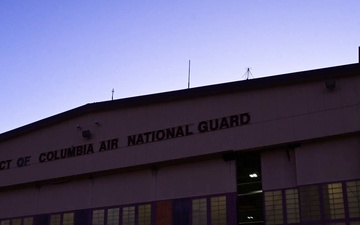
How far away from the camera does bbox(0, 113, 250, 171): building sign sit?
29859 mm

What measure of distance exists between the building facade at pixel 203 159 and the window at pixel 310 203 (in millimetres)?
49

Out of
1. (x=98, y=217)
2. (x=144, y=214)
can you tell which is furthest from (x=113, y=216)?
(x=144, y=214)

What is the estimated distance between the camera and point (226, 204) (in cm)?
2894

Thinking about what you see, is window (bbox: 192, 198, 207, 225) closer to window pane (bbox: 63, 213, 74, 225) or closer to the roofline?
the roofline

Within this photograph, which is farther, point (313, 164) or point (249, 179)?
point (249, 179)

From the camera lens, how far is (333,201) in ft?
85.5

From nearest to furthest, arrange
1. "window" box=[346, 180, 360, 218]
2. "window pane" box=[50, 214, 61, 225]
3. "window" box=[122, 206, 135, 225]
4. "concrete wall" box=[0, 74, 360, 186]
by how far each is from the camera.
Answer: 1. "window" box=[346, 180, 360, 218]
2. "concrete wall" box=[0, 74, 360, 186]
3. "window" box=[122, 206, 135, 225]
4. "window pane" box=[50, 214, 61, 225]

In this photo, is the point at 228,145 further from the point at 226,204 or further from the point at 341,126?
the point at 341,126

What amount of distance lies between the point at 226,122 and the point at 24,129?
638 inches

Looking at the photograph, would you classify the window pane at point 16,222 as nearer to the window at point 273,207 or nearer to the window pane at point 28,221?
the window pane at point 28,221

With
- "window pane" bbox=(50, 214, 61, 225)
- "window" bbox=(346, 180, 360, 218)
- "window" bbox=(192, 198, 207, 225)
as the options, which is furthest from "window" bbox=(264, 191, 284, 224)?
"window pane" bbox=(50, 214, 61, 225)

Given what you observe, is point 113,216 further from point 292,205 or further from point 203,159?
point 292,205

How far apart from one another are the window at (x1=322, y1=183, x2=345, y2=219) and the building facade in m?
0.05

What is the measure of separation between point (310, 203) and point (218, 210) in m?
5.09
